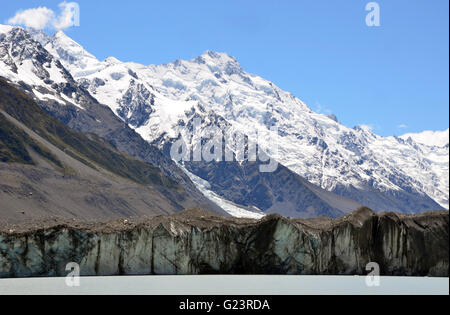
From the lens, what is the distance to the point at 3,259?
61.0m

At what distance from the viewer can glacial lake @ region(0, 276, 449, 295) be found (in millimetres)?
46878

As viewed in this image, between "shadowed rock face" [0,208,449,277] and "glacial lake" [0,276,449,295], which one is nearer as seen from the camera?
"glacial lake" [0,276,449,295]

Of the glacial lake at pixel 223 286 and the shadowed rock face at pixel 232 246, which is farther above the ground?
the shadowed rock face at pixel 232 246

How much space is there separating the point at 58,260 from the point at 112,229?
5652 millimetres

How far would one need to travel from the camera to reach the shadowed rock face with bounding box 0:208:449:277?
62562 mm

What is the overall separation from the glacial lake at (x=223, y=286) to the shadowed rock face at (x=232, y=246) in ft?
15.0

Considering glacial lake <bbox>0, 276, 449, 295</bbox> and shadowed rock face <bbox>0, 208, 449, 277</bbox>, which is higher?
shadowed rock face <bbox>0, 208, 449, 277</bbox>

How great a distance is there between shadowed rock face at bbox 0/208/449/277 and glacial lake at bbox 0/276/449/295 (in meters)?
4.56

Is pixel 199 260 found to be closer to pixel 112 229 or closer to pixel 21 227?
pixel 112 229

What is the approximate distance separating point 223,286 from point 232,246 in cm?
1676

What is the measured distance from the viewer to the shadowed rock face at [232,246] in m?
62.6

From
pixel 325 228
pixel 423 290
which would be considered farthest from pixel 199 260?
pixel 423 290

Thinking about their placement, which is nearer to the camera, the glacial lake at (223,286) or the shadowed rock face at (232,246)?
the glacial lake at (223,286)

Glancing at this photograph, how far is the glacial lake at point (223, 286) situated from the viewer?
46.9 meters
